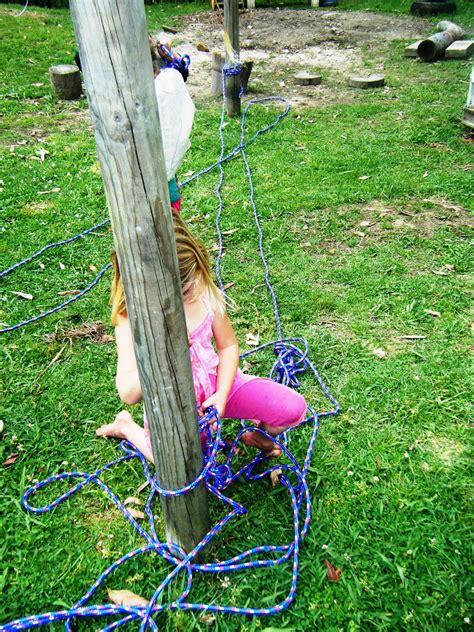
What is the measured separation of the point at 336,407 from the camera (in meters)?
2.95

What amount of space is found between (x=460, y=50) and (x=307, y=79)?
7.76ft

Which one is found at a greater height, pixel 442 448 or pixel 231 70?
pixel 231 70

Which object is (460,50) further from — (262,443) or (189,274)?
(189,274)

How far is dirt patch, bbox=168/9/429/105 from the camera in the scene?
25.8ft

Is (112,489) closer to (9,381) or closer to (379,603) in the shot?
(9,381)

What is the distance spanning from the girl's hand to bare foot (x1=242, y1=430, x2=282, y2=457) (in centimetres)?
46

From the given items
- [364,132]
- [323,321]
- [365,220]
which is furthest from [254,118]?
[323,321]

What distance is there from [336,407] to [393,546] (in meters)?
0.80

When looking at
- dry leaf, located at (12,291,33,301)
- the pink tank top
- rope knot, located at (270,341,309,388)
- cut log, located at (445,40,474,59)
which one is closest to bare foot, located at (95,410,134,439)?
the pink tank top

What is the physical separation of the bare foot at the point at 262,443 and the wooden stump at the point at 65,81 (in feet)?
20.5

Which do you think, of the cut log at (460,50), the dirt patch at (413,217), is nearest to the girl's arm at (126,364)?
the dirt patch at (413,217)

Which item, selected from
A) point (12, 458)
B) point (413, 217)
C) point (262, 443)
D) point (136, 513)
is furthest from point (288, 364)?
point (413, 217)

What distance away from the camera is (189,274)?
2117 mm

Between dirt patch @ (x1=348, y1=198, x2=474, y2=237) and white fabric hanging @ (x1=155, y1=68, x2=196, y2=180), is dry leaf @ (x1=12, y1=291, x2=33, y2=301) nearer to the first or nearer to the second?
white fabric hanging @ (x1=155, y1=68, x2=196, y2=180)
